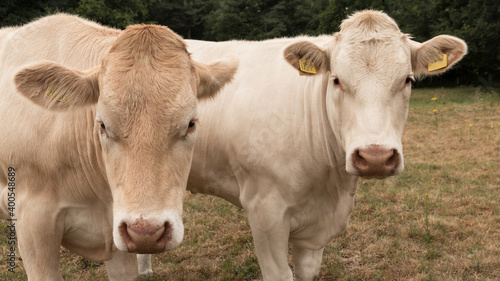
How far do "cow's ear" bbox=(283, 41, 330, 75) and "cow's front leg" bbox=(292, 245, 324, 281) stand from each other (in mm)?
1733

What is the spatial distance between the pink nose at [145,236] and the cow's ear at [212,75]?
1.01m

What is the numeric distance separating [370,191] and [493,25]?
61.5ft

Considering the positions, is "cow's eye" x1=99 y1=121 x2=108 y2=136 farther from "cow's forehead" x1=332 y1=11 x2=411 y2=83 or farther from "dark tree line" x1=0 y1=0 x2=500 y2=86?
"dark tree line" x1=0 y1=0 x2=500 y2=86

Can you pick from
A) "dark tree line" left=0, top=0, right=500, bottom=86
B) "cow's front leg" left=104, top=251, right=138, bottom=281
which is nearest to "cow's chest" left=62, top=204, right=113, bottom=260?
"cow's front leg" left=104, top=251, right=138, bottom=281

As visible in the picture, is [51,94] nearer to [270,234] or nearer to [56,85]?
[56,85]

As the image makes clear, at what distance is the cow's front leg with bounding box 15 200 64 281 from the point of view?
9.57 feet

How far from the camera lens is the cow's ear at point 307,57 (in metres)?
3.46

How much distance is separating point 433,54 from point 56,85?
2.70 metres

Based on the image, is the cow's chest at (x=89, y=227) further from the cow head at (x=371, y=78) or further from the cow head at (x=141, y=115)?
the cow head at (x=371, y=78)

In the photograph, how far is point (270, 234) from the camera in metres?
3.71

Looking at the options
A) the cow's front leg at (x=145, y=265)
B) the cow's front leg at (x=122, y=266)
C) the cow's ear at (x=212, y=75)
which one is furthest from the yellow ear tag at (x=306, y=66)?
the cow's front leg at (x=145, y=265)

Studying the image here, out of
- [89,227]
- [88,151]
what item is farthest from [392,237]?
[88,151]

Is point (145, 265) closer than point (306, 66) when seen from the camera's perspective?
No

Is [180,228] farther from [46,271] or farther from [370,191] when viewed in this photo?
[370,191]
